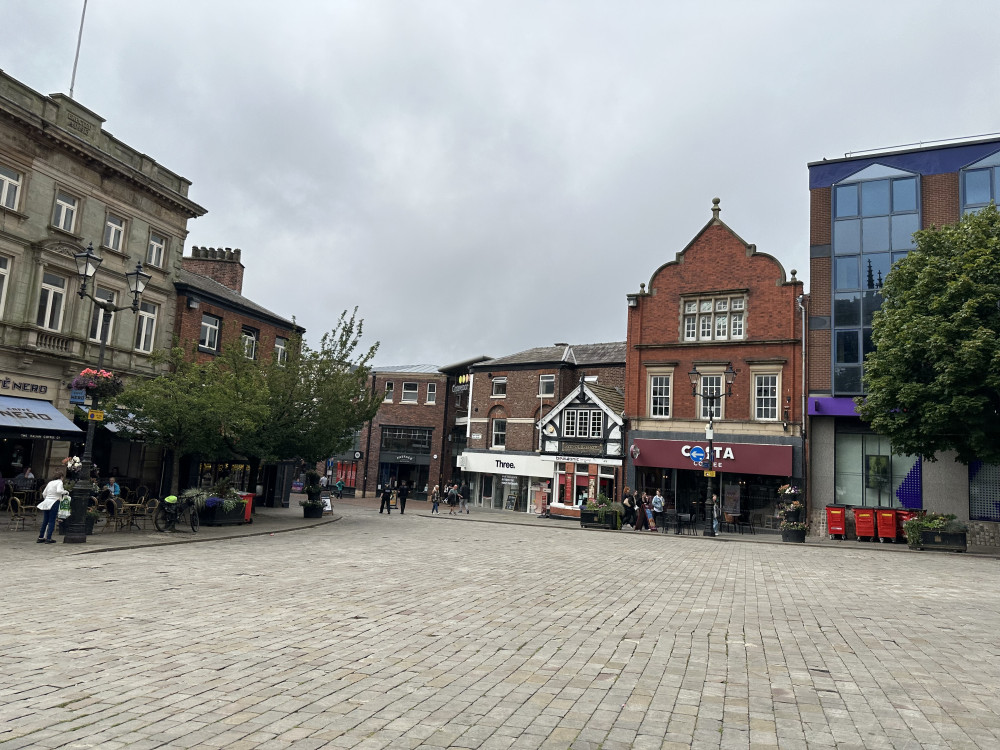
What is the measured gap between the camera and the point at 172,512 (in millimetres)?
18781

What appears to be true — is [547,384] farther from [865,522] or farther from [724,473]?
[865,522]

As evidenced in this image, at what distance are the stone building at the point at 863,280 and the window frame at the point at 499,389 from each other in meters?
19.2

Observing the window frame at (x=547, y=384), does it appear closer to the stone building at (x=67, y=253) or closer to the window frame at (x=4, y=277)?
the stone building at (x=67, y=253)

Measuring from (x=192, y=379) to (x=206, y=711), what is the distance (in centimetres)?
1698

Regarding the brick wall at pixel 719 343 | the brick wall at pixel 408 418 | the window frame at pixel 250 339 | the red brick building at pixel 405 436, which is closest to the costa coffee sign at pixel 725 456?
the brick wall at pixel 719 343

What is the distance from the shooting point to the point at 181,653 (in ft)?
22.3

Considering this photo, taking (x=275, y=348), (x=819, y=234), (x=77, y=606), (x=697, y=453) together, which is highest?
(x=819, y=234)

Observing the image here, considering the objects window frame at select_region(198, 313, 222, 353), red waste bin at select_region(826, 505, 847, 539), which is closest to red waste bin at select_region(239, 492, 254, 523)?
window frame at select_region(198, 313, 222, 353)

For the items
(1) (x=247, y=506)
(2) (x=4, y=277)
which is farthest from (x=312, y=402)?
(2) (x=4, y=277)

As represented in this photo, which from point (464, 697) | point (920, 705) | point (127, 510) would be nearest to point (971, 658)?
point (920, 705)

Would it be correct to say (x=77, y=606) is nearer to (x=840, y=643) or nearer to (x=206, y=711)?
(x=206, y=711)

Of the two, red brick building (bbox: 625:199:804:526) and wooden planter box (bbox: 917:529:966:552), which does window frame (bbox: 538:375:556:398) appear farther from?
wooden planter box (bbox: 917:529:966:552)

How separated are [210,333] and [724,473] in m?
24.2

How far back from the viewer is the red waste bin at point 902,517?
24.9m
